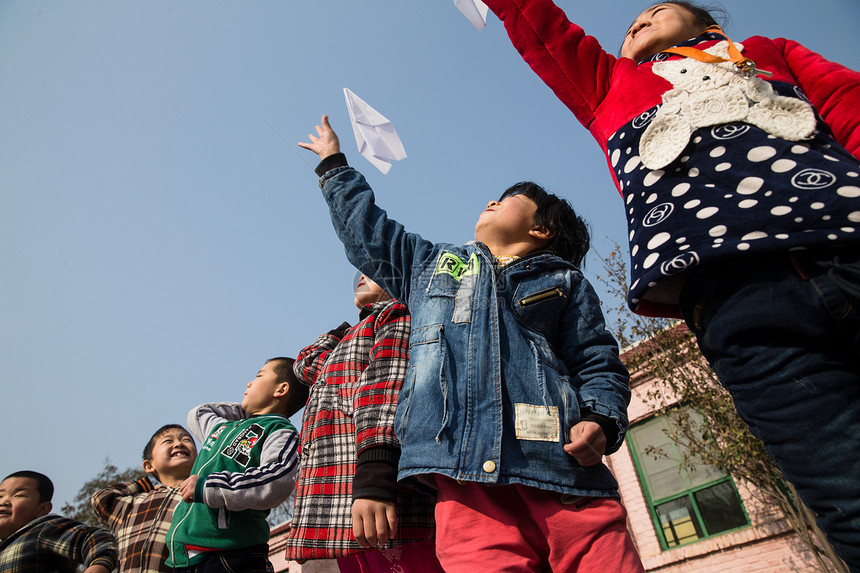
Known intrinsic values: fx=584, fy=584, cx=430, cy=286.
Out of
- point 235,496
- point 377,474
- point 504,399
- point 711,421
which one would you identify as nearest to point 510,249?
point 504,399

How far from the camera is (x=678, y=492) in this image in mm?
8609

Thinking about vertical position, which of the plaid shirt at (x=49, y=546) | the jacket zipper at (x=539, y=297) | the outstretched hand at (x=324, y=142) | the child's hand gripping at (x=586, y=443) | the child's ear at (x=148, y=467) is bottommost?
the child's hand gripping at (x=586, y=443)

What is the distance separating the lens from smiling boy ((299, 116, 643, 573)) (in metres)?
1.67

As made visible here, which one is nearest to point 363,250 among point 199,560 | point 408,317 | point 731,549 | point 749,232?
point 408,317

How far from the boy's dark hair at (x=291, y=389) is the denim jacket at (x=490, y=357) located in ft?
5.20

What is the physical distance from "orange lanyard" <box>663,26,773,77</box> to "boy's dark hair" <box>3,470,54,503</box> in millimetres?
4894

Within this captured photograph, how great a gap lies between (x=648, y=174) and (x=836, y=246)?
55 cm

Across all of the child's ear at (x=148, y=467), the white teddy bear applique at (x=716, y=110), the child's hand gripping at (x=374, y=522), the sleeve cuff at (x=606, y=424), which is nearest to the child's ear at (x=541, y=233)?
the white teddy bear applique at (x=716, y=110)

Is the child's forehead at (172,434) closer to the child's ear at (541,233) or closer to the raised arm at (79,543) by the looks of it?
the raised arm at (79,543)

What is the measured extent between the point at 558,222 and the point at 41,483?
422 cm

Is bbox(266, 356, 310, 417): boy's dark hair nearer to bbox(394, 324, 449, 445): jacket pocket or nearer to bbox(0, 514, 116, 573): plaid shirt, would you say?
bbox(0, 514, 116, 573): plaid shirt

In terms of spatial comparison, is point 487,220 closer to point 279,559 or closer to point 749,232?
point 749,232

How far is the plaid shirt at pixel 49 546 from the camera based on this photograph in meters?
3.63

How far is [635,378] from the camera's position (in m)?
9.48
